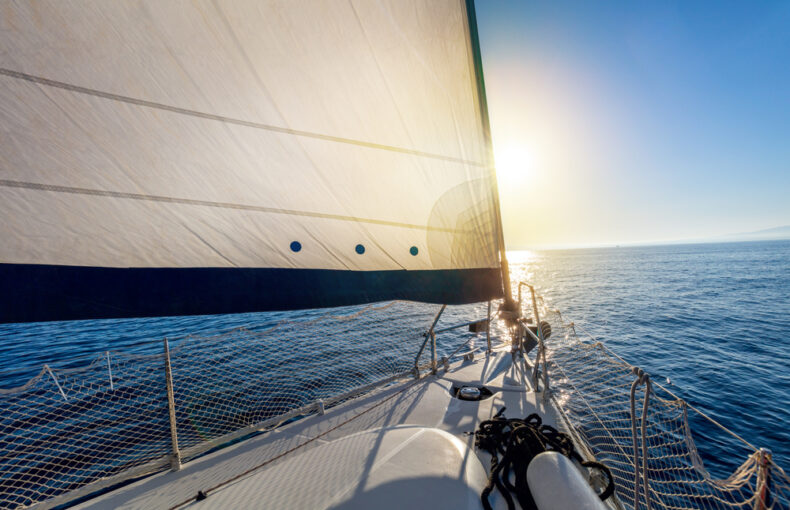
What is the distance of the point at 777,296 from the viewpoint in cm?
2839

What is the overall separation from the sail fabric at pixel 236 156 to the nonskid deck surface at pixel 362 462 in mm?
1148

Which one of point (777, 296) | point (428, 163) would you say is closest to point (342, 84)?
point (428, 163)

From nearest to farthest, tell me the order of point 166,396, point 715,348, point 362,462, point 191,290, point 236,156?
1. point 362,462
2. point 191,290
3. point 236,156
4. point 166,396
5. point 715,348

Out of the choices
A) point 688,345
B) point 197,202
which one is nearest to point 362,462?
point 197,202

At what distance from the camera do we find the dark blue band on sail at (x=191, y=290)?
1757 millimetres

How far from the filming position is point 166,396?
25.7ft

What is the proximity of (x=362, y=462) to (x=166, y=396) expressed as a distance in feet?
27.3

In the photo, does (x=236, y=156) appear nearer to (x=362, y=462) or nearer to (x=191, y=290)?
(x=191, y=290)

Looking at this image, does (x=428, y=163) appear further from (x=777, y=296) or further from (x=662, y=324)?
(x=777, y=296)

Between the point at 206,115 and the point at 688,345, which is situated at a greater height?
the point at 206,115

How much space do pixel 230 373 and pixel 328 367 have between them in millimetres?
3166

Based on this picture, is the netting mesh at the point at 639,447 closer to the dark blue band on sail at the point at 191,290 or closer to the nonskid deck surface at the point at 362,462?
the nonskid deck surface at the point at 362,462

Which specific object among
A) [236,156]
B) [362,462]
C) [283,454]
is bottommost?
[283,454]

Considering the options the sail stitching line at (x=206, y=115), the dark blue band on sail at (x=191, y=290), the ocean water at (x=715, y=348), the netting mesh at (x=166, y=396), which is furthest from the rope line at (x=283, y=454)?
the ocean water at (x=715, y=348)
